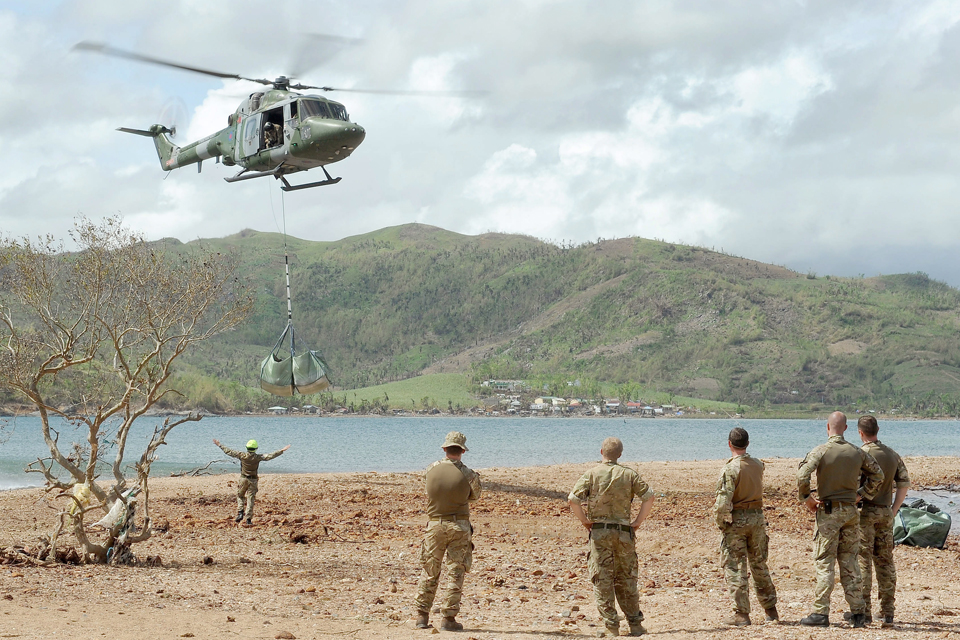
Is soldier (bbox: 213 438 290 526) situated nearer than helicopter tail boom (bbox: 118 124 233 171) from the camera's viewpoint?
Yes

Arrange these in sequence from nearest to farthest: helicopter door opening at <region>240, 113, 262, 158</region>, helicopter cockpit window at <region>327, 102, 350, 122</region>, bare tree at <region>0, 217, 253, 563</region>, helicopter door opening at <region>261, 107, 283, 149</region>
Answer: bare tree at <region>0, 217, 253, 563</region>
helicopter cockpit window at <region>327, 102, 350, 122</region>
helicopter door opening at <region>261, 107, 283, 149</region>
helicopter door opening at <region>240, 113, 262, 158</region>

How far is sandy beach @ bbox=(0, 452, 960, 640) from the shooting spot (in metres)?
8.84

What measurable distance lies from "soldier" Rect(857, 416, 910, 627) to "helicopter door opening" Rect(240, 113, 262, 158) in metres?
15.0

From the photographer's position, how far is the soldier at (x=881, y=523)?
8805mm

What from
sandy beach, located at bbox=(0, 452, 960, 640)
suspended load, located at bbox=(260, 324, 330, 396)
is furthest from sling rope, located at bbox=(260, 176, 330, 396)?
sandy beach, located at bbox=(0, 452, 960, 640)

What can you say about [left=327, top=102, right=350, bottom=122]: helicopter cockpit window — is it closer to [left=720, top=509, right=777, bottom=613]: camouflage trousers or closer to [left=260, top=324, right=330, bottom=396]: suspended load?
[left=260, top=324, right=330, bottom=396]: suspended load

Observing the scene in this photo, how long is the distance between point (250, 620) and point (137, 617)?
1066 millimetres

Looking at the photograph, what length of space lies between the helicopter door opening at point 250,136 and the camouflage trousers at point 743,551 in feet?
48.6

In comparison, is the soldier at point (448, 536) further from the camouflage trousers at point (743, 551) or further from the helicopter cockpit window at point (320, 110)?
the helicopter cockpit window at point (320, 110)

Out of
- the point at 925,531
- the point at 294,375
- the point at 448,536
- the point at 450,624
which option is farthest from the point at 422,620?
the point at 294,375

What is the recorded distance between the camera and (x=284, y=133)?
1984 centimetres

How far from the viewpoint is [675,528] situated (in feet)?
54.6

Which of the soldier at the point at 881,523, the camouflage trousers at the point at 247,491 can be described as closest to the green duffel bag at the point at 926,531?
the soldier at the point at 881,523

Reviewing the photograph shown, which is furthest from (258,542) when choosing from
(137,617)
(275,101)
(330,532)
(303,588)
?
(275,101)
